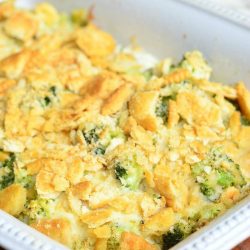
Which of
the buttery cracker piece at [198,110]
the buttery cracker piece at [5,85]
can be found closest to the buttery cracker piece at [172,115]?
the buttery cracker piece at [198,110]

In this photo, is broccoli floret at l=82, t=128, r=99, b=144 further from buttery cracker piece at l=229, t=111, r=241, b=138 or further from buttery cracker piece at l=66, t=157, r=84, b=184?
buttery cracker piece at l=229, t=111, r=241, b=138

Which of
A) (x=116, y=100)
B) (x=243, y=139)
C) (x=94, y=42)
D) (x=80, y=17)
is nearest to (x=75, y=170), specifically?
(x=116, y=100)

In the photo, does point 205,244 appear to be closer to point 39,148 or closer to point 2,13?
point 39,148

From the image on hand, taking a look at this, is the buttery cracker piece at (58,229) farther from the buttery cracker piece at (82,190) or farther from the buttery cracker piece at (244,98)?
the buttery cracker piece at (244,98)

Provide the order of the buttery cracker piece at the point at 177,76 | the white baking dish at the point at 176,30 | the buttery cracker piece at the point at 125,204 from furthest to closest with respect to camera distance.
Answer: the white baking dish at the point at 176,30, the buttery cracker piece at the point at 177,76, the buttery cracker piece at the point at 125,204

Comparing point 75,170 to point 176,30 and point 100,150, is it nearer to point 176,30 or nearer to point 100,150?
point 100,150

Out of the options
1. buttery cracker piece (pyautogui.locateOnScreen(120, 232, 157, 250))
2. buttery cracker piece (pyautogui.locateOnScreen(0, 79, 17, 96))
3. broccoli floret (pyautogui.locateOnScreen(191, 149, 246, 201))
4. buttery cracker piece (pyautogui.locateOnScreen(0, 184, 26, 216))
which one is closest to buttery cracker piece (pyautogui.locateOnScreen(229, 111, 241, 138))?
broccoli floret (pyautogui.locateOnScreen(191, 149, 246, 201))

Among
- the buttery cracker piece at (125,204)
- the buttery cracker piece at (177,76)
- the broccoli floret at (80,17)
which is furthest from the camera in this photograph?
the broccoli floret at (80,17)
